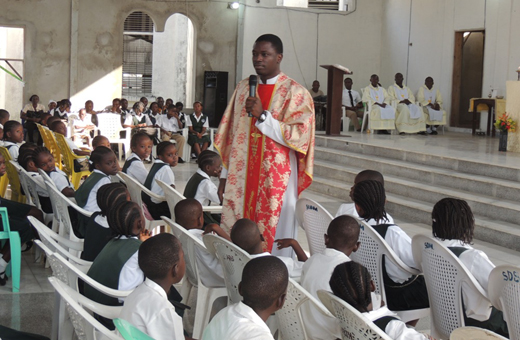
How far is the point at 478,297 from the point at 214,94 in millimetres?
13712

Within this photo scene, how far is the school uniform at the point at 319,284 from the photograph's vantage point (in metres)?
2.74

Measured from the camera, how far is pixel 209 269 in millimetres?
3598

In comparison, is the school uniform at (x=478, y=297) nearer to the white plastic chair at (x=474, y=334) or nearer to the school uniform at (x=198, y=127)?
the white plastic chair at (x=474, y=334)

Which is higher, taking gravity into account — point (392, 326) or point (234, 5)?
point (234, 5)

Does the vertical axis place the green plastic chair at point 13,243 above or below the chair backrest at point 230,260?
below

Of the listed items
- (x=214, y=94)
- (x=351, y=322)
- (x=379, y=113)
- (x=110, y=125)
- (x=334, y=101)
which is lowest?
(x=351, y=322)

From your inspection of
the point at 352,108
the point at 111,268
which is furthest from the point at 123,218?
the point at 352,108

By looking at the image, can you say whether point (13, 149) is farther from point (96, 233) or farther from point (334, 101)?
point (334, 101)

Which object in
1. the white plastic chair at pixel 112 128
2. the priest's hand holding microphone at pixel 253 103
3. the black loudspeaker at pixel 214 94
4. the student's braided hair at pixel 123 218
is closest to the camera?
the student's braided hair at pixel 123 218

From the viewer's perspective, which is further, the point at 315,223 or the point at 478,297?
the point at 315,223

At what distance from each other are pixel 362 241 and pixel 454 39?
12.2 meters

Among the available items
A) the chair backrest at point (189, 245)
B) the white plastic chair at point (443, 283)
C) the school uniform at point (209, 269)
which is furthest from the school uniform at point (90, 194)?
the white plastic chair at point (443, 283)

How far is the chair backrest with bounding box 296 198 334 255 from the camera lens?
3.90 metres

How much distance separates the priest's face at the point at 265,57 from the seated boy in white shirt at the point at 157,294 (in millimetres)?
1733
